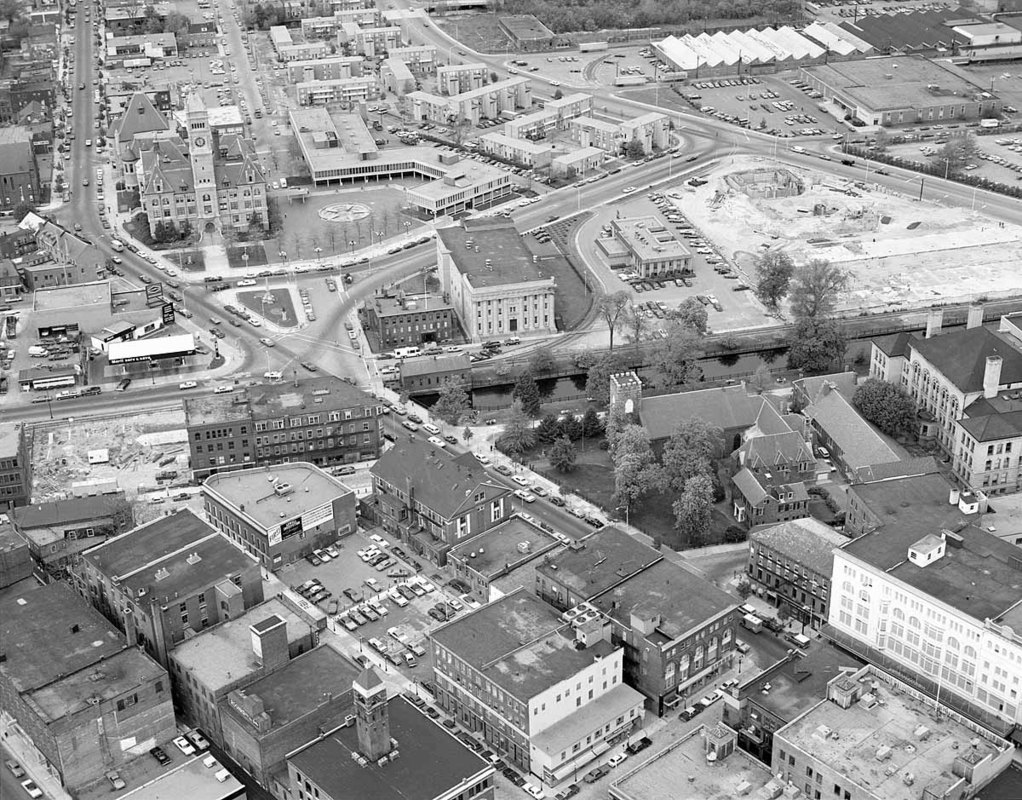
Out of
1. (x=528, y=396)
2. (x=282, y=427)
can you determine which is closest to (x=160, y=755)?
(x=282, y=427)

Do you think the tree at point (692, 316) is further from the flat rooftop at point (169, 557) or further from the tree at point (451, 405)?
the flat rooftop at point (169, 557)

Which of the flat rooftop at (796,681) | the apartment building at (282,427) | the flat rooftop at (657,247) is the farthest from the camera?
the flat rooftop at (657,247)

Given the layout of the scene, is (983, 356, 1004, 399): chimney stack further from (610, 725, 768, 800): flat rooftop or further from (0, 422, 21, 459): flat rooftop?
(0, 422, 21, 459): flat rooftop


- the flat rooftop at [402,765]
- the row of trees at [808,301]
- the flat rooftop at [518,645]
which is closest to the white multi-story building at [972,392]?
the row of trees at [808,301]

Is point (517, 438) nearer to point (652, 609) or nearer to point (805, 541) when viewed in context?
point (805, 541)

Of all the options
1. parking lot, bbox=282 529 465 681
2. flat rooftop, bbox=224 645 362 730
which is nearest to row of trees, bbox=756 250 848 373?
parking lot, bbox=282 529 465 681
